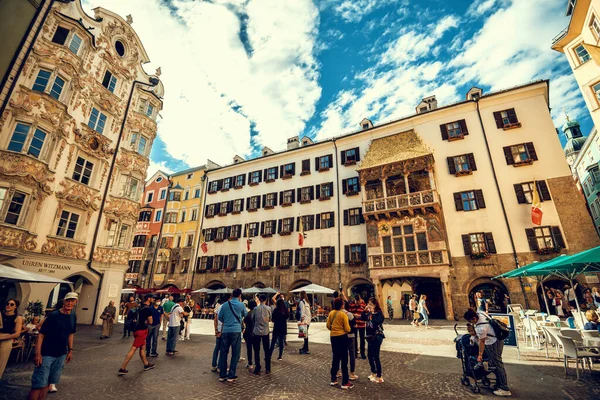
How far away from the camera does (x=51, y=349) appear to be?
4.96 m

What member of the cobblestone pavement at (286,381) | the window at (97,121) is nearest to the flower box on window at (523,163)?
the cobblestone pavement at (286,381)

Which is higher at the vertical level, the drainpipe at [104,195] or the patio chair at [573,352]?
the drainpipe at [104,195]

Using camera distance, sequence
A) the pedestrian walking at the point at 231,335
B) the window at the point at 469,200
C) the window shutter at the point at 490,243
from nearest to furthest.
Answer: the pedestrian walking at the point at 231,335, the window shutter at the point at 490,243, the window at the point at 469,200

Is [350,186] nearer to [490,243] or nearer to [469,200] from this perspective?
[469,200]

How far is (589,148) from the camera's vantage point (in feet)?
111

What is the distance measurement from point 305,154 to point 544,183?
68.7 feet

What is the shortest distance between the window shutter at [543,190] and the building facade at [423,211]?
0.09 meters

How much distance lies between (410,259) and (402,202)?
15.5ft

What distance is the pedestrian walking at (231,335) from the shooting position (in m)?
6.81

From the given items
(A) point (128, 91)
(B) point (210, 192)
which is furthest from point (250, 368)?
(B) point (210, 192)

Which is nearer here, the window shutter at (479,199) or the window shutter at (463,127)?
the window shutter at (479,199)

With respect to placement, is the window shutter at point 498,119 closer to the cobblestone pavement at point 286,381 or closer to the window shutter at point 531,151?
the window shutter at point 531,151

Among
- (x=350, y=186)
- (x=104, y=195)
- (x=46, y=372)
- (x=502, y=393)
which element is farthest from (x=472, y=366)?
(x=104, y=195)

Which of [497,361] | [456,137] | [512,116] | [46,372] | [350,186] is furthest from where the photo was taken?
[350,186]
